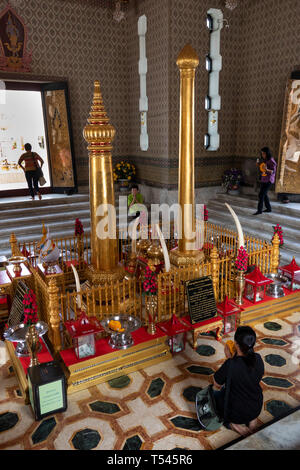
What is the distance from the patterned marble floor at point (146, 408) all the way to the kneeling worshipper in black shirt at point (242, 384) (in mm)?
181

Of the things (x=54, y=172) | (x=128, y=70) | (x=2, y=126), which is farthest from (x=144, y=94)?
(x=2, y=126)

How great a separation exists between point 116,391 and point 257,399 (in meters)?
1.46

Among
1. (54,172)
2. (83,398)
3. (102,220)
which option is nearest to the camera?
(83,398)

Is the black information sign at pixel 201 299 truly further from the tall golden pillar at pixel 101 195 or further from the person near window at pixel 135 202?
the person near window at pixel 135 202

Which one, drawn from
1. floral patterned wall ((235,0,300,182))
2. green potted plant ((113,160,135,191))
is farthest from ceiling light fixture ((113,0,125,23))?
green potted plant ((113,160,135,191))

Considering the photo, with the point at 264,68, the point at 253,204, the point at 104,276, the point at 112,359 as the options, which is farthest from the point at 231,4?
the point at 112,359

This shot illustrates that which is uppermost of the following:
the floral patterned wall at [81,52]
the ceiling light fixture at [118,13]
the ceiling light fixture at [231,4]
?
the ceiling light fixture at [118,13]

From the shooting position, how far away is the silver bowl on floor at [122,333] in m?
4.11

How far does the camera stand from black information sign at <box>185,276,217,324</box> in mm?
4562

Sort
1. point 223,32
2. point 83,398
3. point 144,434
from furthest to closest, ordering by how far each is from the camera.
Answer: point 223,32
point 83,398
point 144,434

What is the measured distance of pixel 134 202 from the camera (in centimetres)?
856

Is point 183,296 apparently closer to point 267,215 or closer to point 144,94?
point 267,215

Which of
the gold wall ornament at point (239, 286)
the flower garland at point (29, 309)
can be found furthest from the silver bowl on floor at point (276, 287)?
the flower garland at point (29, 309)

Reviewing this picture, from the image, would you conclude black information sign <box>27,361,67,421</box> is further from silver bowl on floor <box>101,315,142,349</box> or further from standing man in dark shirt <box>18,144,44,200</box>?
standing man in dark shirt <box>18,144,44,200</box>
